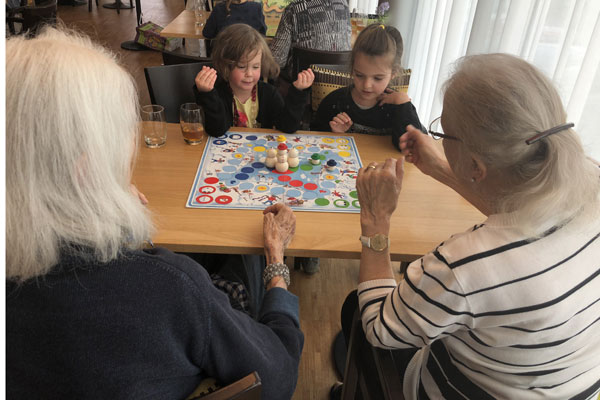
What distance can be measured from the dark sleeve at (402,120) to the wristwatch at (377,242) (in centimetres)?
73

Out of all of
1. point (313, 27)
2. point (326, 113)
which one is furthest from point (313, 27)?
point (326, 113)

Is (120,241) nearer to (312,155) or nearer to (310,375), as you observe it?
(312,155)

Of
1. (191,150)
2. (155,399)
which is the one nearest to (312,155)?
(191,150)

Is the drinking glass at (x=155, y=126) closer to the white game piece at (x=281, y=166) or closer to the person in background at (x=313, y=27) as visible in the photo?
the white game piece at (x=281, y=166)

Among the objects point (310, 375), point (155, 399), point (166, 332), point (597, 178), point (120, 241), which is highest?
point (597, 178)

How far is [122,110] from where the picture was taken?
26.8 inches

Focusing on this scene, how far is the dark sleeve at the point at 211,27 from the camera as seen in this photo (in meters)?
3.15

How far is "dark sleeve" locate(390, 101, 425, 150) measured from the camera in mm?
1729

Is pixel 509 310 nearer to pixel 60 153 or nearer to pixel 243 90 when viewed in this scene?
pixel 60 153

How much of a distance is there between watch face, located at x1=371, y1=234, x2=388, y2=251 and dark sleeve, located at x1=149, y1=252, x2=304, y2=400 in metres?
0.29

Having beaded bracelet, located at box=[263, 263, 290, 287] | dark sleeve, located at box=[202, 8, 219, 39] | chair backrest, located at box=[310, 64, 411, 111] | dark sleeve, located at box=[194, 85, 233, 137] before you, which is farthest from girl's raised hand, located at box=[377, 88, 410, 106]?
dark sleeve, located at box=[202, 8, 219, 39]

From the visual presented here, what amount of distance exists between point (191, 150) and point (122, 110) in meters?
0.91

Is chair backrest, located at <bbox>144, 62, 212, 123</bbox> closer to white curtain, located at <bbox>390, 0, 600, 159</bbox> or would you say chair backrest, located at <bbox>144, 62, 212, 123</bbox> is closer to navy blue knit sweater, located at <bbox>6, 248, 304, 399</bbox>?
white curtain, located at <bbox>390, 0, 600, 159</bbox>

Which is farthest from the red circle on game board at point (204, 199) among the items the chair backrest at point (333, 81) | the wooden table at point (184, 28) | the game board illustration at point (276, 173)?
the wooden table at point (184, 28)
